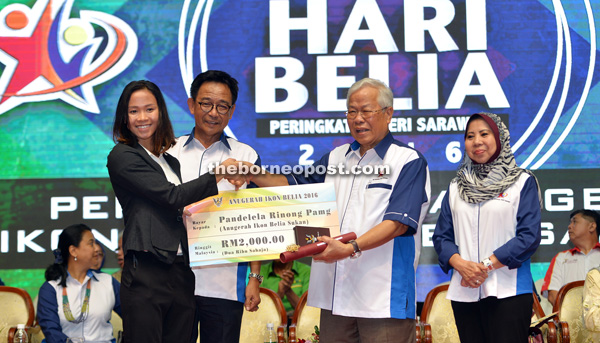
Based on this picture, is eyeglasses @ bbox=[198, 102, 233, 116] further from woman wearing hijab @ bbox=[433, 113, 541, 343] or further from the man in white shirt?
the man in white shirt

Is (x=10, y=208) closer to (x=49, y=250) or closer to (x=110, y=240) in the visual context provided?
(x=49, y=250)

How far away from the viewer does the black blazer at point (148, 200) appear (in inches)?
99.1

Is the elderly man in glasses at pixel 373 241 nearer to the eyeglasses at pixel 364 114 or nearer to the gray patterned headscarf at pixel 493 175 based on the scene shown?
the eyeglasses at pixel 364 114

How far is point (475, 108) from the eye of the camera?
5562 millimetres

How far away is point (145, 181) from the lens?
254cm

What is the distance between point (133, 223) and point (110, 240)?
3373mm

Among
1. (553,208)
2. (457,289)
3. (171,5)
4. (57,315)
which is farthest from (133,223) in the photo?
(553,208)

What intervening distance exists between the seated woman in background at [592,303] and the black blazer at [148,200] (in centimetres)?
244

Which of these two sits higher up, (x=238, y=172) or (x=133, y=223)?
(x=238, y=172)

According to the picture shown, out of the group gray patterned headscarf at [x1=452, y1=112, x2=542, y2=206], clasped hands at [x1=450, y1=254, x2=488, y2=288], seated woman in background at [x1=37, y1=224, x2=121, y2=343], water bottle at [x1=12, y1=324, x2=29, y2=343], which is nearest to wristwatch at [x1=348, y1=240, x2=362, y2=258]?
clasped hands at [x1=450, y1=254, x2=488, y2=288]

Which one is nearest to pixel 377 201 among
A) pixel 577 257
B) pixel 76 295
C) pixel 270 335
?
pixel 270 335

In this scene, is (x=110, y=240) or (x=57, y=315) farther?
(x=110, y=240)

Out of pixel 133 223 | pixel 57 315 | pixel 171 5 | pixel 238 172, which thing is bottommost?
pixel 57 315

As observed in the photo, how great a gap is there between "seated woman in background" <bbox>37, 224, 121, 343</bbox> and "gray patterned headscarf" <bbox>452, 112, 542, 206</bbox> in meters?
2.78
